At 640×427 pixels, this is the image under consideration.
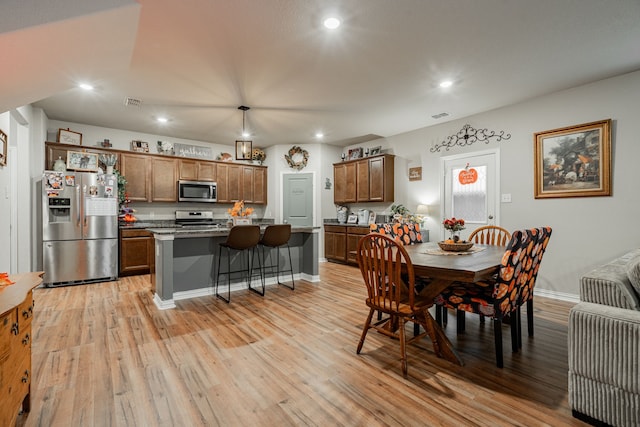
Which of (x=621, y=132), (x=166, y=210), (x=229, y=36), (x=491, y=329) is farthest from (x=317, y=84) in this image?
(x=166, y=210)

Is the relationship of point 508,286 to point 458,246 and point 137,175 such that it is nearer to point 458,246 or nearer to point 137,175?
point 458,246

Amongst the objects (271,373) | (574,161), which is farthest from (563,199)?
(271,373)

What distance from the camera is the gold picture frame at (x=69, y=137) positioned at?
15.5 ft

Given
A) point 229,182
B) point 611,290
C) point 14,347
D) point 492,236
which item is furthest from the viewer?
point 229,182

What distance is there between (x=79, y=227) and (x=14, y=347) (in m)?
3.82

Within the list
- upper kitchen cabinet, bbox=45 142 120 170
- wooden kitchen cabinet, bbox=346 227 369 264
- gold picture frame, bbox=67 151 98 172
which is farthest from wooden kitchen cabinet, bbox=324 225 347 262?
upper kitchen cabinet, bbox=45 142 120 170

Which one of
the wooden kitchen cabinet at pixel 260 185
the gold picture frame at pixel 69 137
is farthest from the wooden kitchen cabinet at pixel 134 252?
the wooden kitchen cabinet at pixel 260 185

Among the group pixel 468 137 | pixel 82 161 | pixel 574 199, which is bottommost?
pixel 574 199

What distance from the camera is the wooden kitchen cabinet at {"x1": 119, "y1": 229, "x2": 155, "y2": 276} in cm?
491

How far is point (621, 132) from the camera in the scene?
331cm

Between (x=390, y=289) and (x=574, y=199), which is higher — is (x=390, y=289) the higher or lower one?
the lower one

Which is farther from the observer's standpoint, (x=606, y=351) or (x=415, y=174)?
(x=415, y=174)

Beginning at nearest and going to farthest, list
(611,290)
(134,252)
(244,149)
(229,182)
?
1. (611,290)
2. (244,149)
3. (134,252)
4. (229,182)

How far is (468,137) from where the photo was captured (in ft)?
15.4
